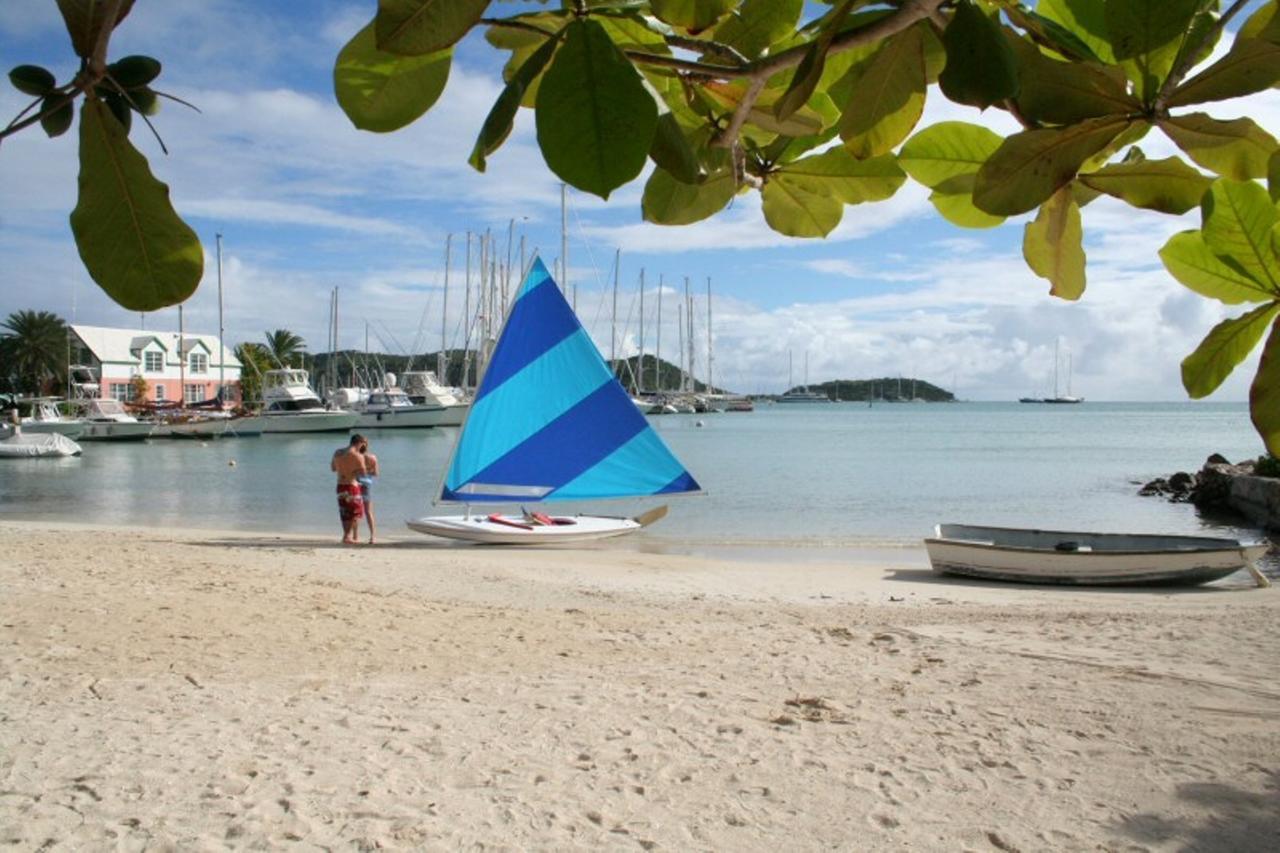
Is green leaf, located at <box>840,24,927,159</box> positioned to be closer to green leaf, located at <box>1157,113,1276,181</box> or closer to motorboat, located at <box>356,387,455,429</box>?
green leaf, located at <box>1157,113,1276,181</box>

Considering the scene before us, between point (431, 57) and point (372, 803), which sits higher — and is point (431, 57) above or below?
above

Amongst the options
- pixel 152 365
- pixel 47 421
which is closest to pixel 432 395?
pixel 152 365

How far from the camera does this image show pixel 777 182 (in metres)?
0.90

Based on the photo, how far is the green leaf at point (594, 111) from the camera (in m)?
0.55

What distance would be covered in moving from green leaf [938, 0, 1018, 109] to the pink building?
4242 cm

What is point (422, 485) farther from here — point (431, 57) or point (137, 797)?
point (431, 57)

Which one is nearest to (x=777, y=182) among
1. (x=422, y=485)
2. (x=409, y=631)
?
(x=409, y=631)

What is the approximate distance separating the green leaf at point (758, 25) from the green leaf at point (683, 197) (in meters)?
0.14

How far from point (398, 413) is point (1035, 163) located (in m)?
48.2

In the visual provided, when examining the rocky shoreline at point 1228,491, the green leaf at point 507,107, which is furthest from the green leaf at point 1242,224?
the rocky shoreline at point 1228,491

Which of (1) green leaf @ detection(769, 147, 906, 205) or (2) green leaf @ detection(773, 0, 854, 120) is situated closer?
(2) green leaf @ detection(773, 0, 854, 120)

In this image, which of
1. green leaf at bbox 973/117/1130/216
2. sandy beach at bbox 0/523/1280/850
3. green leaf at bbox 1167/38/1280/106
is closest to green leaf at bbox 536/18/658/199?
green leaf at bbox 973/117/1130/216

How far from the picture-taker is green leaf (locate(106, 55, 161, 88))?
52cm

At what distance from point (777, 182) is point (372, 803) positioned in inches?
139
